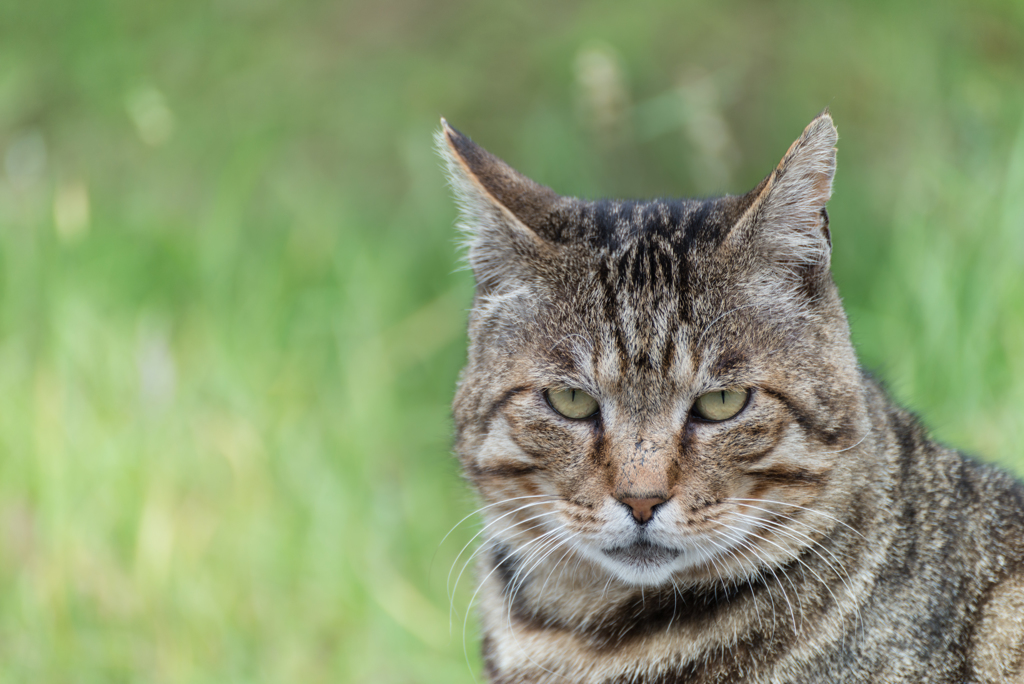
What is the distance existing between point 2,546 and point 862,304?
3.78 meters

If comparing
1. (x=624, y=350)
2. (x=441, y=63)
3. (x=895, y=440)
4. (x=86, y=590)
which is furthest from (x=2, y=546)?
(x=441, y=63)

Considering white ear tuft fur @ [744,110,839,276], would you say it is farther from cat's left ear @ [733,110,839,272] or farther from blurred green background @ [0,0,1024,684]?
blurred green background @ [0,0,1024,684]

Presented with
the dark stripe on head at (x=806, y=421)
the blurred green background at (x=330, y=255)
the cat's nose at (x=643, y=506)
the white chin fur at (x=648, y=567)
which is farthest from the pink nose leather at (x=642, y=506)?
the blurred green background at (x=330, y=255)

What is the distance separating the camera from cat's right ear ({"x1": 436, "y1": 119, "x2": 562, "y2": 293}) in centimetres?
234

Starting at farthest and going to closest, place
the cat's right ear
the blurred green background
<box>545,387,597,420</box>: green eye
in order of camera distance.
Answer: the blurred green background < the cat's right ear < <box>545,387,597,420</box>: green eye

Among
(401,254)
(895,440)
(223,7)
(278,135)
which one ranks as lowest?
(895,440)

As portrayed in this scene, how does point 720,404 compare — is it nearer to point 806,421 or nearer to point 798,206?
point 806,421

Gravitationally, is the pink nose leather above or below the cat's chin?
above

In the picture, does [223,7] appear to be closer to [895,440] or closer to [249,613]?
[249,613]

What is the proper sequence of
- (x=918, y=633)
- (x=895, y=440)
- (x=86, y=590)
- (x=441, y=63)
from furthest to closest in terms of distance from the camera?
(x=441, y=63) → (x=86, y=590) → (x=895, y=440) → (x=918, y=633)

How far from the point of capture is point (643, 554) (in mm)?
2082

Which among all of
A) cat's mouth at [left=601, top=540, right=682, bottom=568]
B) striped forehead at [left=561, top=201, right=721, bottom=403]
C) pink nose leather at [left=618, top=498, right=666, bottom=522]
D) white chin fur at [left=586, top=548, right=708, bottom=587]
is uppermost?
striped forehead at [left=561, top=201, right=721, bottom=403]

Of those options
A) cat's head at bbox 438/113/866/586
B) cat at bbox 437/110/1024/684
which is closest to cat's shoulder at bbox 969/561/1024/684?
cat at bbox 437/110/1024/684

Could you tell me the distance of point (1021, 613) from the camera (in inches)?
79.9
